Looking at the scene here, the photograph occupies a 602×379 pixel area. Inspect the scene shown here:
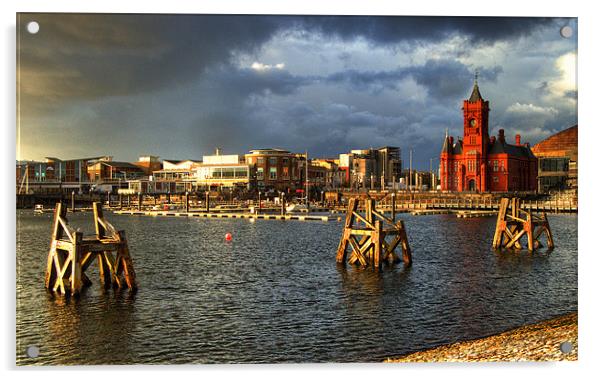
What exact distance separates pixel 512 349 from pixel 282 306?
17.1 feet

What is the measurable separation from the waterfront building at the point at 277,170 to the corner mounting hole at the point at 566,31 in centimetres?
3150

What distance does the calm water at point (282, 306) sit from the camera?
10664 mm

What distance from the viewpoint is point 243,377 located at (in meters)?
10.1

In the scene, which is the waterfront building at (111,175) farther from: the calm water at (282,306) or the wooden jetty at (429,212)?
the wooden jetty at (429,212)

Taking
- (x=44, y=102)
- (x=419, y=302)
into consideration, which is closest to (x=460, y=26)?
(x=419, y=302)

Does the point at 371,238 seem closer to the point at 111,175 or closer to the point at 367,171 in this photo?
the point at 111,175

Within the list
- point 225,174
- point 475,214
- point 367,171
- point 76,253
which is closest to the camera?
point 76,253

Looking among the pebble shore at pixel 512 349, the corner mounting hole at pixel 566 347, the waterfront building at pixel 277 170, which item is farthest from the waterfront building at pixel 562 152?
the waterfront building at pixel 277 170

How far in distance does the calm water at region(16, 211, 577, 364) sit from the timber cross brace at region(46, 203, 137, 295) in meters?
0.40

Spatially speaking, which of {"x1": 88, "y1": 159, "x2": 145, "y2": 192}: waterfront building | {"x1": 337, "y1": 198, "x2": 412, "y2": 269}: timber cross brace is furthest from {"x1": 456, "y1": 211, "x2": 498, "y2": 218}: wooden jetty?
{"x1": 337, "y1": 198, "x2": 412, "y2": 269}: timber cross brace

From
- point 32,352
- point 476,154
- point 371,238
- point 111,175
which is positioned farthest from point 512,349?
point 476,154

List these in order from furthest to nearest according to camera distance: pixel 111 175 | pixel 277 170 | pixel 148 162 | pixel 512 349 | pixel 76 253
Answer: pixel 277 170, pixel 111 175, pixel 148 162, pixel 76 253, pixel 512 349

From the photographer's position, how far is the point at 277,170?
173ft

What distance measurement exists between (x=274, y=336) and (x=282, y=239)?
57.1ft
